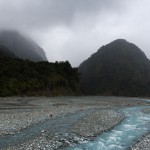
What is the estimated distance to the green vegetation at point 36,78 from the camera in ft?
437

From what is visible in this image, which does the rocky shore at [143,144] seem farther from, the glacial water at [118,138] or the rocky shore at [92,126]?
the rocky shore at [92,126]

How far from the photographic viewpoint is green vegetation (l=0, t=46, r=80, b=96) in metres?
133

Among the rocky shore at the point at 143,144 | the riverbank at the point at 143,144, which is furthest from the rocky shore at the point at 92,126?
the rocky shore at the point at 143,144

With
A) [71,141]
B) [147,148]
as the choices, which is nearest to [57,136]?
[71,141]

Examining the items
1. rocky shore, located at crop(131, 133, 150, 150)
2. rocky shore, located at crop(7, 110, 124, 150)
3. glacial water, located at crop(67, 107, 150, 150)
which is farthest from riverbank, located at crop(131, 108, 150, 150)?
rocky shore, located at crop(7, 110, 124, 150)

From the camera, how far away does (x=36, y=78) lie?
14912 centimetres

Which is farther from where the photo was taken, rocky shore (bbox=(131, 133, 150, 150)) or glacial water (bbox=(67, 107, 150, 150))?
glacial water (bbox=(67, 107, 150, 150))

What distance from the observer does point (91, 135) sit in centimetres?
3681

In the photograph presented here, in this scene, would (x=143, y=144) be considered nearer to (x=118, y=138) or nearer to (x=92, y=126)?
(x=118, y=138)

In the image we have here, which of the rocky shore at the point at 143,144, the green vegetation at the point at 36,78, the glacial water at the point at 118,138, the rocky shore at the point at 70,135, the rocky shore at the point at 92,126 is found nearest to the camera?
the rocky shore at the point at 70,135

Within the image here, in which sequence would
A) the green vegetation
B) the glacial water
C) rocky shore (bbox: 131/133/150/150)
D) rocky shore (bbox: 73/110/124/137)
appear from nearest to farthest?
rocky shore (bbox: 131/133/150/150), the glacial water, rocky shore (bbox: 73/110/124/137), the green vegetation

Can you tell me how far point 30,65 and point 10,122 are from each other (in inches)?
4746

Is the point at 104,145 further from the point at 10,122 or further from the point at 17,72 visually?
the point at 17,72

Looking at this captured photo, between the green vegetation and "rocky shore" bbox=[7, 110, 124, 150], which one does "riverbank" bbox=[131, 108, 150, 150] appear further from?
the green vegetation
